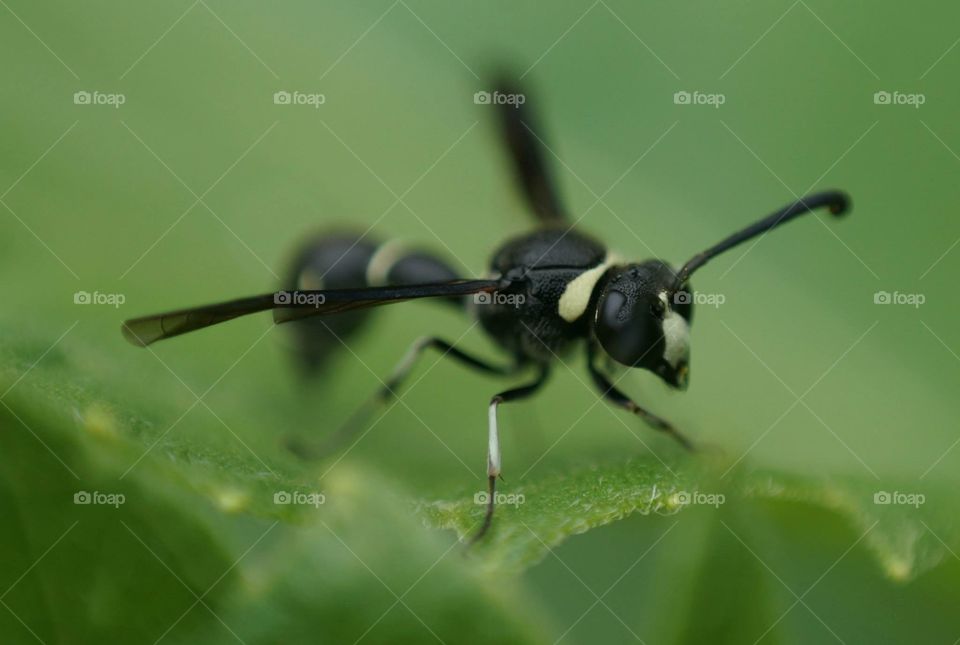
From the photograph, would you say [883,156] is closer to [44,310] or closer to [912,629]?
[912,629]

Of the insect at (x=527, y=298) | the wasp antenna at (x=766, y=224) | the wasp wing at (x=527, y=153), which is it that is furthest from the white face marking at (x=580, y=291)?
the wasp wing at (x=527, y=153)

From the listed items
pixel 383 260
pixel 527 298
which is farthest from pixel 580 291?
pixel 383 260

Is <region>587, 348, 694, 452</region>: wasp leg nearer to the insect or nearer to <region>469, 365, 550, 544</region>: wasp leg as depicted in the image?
the insect

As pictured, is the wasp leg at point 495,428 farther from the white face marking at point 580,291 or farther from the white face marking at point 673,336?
the white face marking at point 673,336

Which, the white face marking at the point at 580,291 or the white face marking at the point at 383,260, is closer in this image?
the white face marking at the point at 580,291

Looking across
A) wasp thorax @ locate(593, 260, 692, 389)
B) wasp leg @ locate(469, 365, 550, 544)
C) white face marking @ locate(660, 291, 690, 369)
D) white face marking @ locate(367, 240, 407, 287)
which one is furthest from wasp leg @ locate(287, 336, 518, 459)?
white face marking @ locate(660, 291, 690, 369)

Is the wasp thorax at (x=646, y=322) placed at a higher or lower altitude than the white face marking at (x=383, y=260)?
lower

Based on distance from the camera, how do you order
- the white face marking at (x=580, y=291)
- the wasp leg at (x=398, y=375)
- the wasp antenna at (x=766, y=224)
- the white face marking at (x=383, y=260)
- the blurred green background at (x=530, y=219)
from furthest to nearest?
1. the white face marking at (x=383, y=260)
2. the wasp leg at (x=398, y=375)
3. the white face marking at (x=580, y=291)
4. the wasp antenna at (x=766, y=224)
5. the blurred green background at (x=530, y=219)
